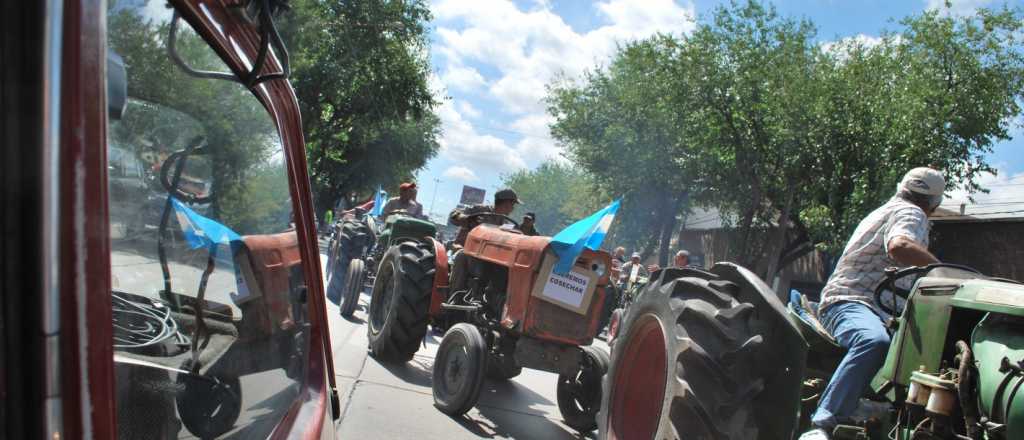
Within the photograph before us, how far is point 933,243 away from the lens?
20.7 metres

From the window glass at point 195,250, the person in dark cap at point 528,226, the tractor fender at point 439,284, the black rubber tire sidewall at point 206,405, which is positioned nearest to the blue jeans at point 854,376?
the window glass at point 195,250

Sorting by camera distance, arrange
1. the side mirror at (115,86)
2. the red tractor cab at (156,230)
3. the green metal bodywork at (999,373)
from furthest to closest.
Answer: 1. the green metal bodywork at (999,373)
2. the side mirror at (115,86)
3. the red tractor cab at (156,230)

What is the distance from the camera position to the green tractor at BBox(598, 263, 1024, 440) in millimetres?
2480

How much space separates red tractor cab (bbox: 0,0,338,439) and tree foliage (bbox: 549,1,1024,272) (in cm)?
1932

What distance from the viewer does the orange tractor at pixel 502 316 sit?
539 cm

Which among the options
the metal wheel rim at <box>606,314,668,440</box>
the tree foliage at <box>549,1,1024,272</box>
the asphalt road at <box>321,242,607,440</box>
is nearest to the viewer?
the metal wheel rim at <box>606,314,668,440</box>

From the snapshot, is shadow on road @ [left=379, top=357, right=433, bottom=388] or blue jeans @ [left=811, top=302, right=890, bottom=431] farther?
shadow on road @ [left=379, top=357, right=433, bottom=388]

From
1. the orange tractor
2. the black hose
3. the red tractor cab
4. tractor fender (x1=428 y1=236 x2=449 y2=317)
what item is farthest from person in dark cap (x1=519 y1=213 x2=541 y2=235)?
the red tractor cab

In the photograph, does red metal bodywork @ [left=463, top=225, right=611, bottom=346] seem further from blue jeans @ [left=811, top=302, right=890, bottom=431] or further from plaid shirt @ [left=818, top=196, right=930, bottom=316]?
blue jeans @ [left=811, top=302, right=890, bottom=431]

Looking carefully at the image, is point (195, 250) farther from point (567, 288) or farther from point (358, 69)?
point (358, 69)

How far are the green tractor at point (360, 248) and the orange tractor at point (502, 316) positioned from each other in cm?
165

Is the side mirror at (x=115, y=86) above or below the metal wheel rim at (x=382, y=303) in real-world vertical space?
above

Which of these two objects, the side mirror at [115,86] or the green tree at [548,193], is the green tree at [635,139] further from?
the green tree at [548,193]

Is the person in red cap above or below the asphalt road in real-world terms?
above
